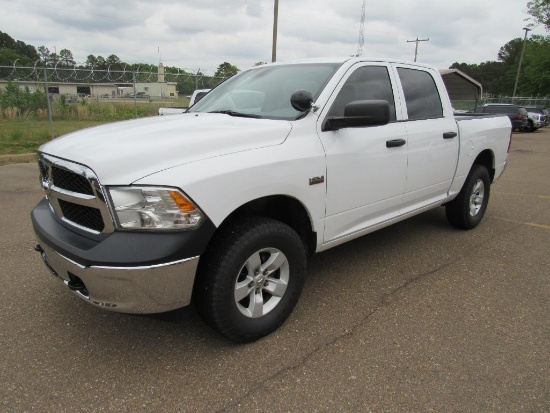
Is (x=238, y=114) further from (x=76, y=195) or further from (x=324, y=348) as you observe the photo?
(x=324, y=348)

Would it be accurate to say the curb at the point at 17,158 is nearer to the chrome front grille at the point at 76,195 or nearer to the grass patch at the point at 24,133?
the grass patch at the point at 24,133

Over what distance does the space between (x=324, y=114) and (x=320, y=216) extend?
0.72 m

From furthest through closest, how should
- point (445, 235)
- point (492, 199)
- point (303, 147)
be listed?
point (492, 199)
point (445, 235)
point (303, 147)

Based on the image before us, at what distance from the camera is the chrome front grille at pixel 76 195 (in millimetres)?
2146

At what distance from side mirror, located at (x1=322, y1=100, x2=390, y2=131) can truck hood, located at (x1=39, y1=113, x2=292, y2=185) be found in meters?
0.39

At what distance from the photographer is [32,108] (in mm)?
14820

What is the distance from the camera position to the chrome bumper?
207cm

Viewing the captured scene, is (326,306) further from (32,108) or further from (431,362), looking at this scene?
(32,108)

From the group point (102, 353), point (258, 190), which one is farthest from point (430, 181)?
point (102, 353)

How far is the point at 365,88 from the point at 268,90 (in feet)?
2.58

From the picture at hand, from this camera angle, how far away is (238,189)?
2.31 m

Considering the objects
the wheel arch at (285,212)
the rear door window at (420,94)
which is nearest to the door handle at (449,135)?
the rear door window at (420,94)

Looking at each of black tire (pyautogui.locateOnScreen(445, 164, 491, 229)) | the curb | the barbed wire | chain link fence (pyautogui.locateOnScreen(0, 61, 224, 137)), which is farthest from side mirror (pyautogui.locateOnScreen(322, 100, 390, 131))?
the barbed wire

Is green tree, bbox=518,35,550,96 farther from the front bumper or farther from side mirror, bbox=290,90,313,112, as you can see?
the front bumper
